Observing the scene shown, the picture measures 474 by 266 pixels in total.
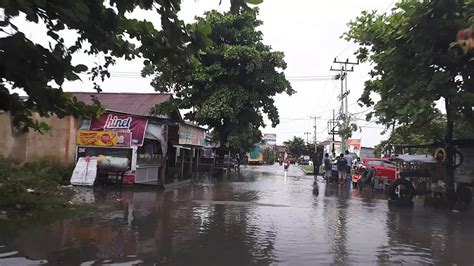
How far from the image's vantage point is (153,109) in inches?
1026

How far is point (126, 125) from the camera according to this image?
62.1 ft

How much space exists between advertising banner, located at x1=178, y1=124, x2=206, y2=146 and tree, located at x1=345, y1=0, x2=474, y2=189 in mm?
9945

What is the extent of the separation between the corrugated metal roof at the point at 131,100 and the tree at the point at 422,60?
14052mm

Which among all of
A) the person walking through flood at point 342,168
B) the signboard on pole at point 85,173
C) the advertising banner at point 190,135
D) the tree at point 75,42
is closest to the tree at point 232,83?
the advertising banner at point 190,135

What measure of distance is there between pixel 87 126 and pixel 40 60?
14.7 metres

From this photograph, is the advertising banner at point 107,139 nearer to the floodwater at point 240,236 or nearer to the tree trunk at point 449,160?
the floodwater at point 240,236

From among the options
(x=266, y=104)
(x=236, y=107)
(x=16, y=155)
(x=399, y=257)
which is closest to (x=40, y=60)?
(x=399, y=257)

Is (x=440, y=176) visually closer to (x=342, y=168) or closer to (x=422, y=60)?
(x=422, y=60)

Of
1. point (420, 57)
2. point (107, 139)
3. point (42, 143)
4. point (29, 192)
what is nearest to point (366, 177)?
point (420, 57)

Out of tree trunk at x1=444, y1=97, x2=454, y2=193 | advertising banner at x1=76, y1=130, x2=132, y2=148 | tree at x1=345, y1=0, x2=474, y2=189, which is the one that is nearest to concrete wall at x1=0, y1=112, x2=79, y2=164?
advertising banner at x1=76, y1=130, x2=132, y2=148

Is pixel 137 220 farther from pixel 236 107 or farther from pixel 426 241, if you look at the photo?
pixel 236 107

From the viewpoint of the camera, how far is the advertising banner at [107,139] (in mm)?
18797

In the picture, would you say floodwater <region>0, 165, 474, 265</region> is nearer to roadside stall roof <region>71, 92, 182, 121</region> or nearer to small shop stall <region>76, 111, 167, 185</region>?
small shop stall <region>76, 111, 167, 185</region>

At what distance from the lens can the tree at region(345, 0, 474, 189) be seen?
13.5 m
